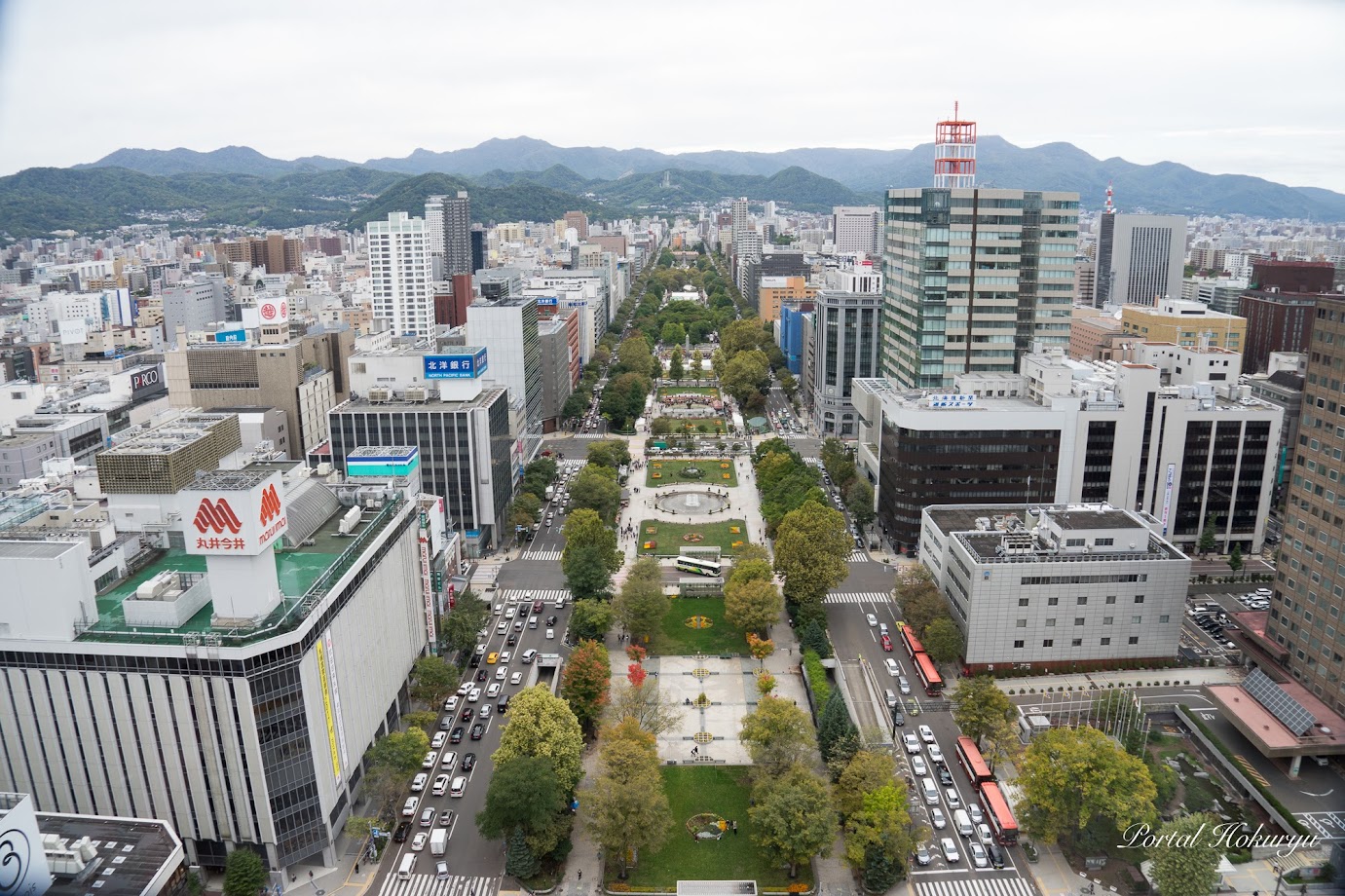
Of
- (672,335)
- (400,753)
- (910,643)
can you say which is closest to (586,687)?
(400,753)

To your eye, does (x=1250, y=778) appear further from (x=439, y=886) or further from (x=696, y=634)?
(x=439, y=886)

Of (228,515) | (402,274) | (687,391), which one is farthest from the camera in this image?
(402,274)

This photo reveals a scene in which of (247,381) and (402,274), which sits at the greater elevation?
(402,274)

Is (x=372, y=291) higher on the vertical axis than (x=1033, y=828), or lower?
higher

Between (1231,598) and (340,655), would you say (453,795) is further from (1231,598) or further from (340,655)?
(1231,598)

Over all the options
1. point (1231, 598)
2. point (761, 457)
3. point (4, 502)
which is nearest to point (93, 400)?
point (4, 502)

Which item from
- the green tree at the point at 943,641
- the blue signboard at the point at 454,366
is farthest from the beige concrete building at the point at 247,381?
the green tree at the point at 943,641
